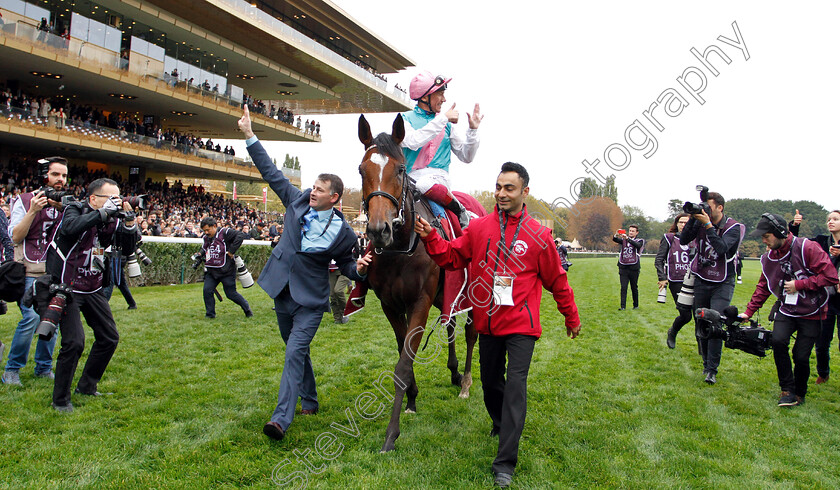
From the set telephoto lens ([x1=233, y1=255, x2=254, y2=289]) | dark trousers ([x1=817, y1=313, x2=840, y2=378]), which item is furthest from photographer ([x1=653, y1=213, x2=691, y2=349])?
telephoto lens ([x1=233, y1=255, x2=254, y2=289])

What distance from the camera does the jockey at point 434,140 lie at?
4.65m

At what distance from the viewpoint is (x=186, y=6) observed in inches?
1022

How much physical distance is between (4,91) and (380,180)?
2535cm

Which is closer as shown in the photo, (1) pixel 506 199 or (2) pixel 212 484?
(2) pixel 212 484

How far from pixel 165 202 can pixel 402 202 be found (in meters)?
27.1

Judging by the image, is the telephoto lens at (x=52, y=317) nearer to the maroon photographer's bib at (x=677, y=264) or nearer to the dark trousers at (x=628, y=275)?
the maroon photographer's bib at (x=677, y=264)

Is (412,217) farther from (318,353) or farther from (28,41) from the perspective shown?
(28,41)

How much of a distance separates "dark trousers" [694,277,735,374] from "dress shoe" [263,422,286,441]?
4945 millimetres

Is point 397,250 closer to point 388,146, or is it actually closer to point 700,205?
point 388,146

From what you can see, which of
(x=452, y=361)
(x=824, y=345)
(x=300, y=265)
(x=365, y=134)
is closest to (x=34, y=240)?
(x=300, y=265)

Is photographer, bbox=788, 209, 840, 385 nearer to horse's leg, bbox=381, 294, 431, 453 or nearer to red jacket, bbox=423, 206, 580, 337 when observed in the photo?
red jacket, bbox=423, 206, 580, 337

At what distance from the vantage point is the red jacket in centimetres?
359

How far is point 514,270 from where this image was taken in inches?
144

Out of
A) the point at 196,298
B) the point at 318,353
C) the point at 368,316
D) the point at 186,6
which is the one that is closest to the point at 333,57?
the point at 186,6
